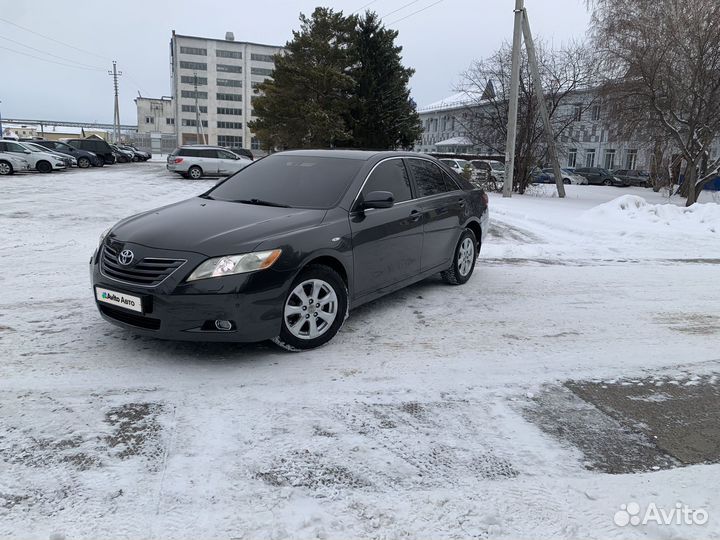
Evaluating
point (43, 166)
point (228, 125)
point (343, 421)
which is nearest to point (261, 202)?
point (343, 421)

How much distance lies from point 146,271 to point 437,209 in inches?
125

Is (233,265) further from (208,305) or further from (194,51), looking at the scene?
(194,51)

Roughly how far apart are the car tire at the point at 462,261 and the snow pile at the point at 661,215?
7.22 m

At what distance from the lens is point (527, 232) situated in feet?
37.9

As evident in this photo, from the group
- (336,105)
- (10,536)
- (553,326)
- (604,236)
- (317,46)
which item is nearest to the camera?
(10,536)

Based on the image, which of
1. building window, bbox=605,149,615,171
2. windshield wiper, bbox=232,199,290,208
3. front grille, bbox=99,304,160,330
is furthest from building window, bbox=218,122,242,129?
front grille, bbox=99,304,160,330

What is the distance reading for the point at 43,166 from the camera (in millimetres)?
27562

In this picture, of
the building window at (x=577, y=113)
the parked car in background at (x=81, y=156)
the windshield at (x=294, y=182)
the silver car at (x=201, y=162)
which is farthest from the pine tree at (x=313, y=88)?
the windshield at (x=294, y=182)

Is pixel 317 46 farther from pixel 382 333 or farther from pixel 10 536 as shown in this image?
pixel 10 536

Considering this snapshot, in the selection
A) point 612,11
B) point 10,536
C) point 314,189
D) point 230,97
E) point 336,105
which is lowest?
point 10,536

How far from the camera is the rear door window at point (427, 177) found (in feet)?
19.5

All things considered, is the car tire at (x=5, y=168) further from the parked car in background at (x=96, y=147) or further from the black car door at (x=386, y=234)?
the black car door at (x=386, y=234)

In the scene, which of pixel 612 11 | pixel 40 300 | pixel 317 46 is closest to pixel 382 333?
pixel 40 300

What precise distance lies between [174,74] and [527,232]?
101 m
